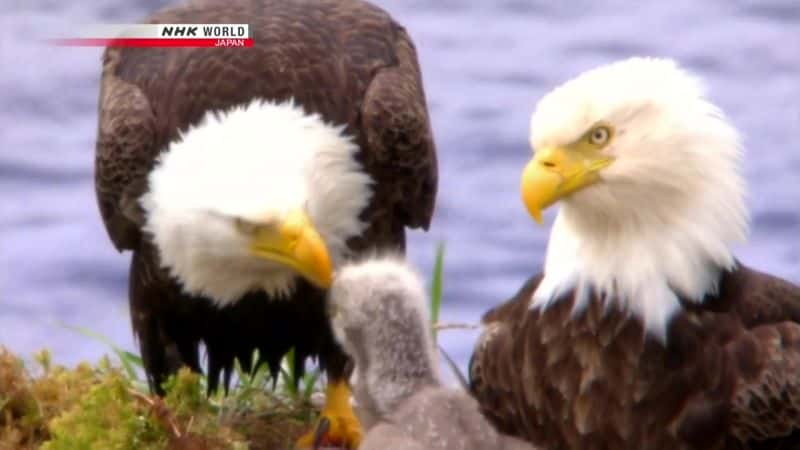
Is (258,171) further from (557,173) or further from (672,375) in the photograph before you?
(672,375)

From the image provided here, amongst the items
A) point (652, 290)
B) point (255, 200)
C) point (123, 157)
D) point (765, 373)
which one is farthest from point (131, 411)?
point (765, 373)

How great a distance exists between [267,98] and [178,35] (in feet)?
1.30

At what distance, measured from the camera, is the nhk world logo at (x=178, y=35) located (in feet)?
24.0

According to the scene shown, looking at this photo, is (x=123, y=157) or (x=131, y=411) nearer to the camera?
(x=131, y=411)

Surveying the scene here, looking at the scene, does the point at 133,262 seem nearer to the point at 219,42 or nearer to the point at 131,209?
the point at 131,209

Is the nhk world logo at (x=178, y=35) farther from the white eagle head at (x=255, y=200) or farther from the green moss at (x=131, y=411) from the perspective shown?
the green moss at (x=131, y=411)

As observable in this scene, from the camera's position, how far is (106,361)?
24.3 feet

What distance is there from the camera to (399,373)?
19.7 ft

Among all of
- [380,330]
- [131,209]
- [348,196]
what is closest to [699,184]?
[380,330]

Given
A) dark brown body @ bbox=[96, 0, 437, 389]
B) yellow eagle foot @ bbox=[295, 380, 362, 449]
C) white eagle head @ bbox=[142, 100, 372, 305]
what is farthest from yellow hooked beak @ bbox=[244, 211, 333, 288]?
yellow eagle foot @ bbox=[295, 380, 362, 449]

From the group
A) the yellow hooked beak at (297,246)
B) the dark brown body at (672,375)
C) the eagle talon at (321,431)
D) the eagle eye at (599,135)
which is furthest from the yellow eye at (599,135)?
the eagle talon at (321,431)

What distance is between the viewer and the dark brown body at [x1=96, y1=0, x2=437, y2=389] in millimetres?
7242

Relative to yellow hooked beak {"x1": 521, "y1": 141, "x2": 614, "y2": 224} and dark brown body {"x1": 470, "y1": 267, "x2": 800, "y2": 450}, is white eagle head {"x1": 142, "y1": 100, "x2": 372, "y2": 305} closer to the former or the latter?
dark brown body {"x1": 470, "y1": 267, "x2": 800, "y2": 450}

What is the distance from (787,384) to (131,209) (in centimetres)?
216
